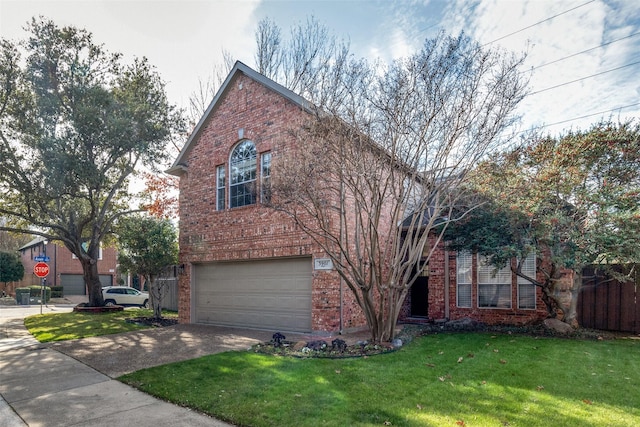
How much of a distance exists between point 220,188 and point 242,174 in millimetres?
1165

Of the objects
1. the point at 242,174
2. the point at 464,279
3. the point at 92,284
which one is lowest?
the point at 92,284

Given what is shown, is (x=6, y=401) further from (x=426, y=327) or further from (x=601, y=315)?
(x=601, y=315)

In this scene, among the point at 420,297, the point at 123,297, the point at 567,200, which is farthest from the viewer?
the point at 123,297

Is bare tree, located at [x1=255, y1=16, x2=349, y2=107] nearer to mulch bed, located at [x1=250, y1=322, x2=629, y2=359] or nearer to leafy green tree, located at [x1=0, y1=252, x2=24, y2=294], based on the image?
mulch bed, located at [x1=250, y1=322, x2=629, y2=359]

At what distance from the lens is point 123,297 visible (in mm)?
23844

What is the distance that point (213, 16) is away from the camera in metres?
9.75

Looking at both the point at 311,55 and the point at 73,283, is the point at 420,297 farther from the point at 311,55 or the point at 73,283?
the point at 73,283

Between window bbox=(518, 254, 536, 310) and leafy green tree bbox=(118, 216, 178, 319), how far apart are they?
11.3 m

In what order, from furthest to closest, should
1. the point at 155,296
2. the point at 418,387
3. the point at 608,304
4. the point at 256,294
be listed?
the point at 155,296
the point at 256,294
the point at 608,304
the point at 418,387

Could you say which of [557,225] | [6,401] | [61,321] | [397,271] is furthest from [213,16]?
[61,321]

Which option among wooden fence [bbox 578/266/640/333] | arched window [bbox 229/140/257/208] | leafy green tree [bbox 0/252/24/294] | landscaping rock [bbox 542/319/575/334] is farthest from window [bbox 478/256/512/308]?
leafy green tree [bbox 0/252/24/294]

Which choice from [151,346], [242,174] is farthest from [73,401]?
[242,174]

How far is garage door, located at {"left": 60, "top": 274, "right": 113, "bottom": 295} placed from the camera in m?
35.0

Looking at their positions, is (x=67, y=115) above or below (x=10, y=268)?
above
